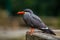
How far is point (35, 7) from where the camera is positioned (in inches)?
861

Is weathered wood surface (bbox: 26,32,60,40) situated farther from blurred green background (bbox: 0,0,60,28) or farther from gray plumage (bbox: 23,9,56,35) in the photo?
blurred green background (bbox: 0,0,60,28)

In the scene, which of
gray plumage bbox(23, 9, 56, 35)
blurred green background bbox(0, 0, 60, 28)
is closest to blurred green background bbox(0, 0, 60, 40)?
blurred green background bbox(0, 0, 60, 28)

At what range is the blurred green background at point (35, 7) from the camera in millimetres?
21734

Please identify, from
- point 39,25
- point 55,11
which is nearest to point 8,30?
point 55,11

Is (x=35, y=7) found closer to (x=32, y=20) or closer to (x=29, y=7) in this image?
(x=29, y=7)

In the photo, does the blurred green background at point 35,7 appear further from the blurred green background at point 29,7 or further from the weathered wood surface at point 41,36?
the weathered wood surface at point 41,36

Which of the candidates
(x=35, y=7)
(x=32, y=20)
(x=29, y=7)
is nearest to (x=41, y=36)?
(x=32, y=20)

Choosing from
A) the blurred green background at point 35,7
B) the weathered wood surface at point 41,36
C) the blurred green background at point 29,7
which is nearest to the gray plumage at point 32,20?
the weathered wood surface at point 41,36

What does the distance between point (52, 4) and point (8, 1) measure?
3.20 metres

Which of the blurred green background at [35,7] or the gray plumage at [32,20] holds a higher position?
the blurred green background at [35,7]

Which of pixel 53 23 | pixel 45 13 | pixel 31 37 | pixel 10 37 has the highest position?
pixel 45 13

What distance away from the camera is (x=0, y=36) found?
1591 centimetres

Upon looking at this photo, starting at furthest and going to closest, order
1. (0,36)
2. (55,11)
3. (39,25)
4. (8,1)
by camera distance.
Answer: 1. (55,11)
2. (8,1)
3. (0,36)
4. (39,25)

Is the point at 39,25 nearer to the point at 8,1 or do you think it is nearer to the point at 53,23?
the point at 53,23
